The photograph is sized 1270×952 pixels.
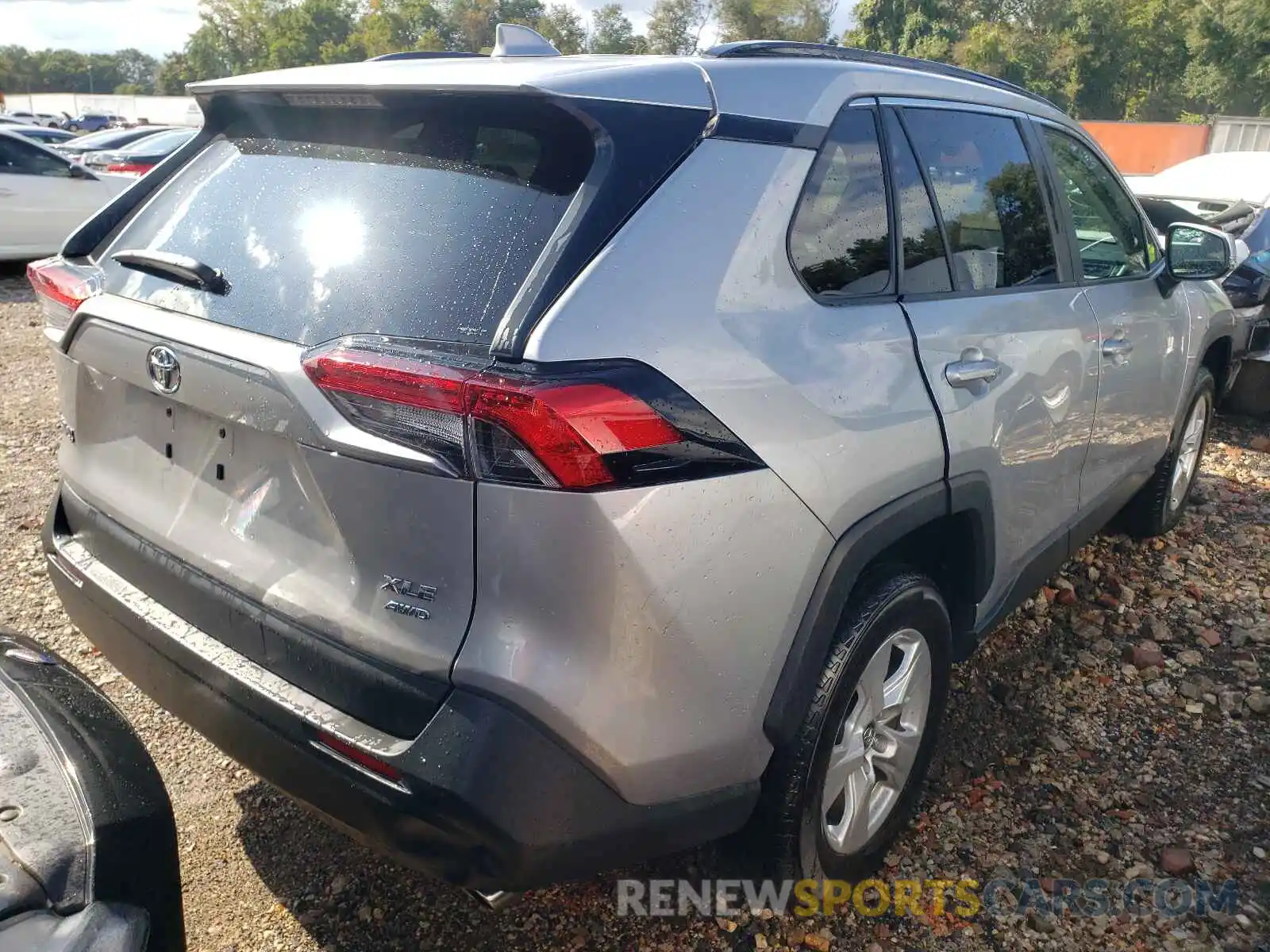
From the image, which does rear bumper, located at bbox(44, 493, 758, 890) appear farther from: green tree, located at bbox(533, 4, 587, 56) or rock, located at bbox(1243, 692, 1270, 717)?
green tree, located at bbox(533, 4, 587, 56)

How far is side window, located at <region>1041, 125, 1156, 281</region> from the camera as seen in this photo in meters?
3.21

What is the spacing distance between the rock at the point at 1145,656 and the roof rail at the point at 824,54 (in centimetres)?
206

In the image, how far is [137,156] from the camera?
14492 millimetres

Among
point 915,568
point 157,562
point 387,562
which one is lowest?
point 915,568

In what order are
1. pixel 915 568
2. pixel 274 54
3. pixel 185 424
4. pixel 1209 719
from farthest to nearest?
pixel 274 54 → pixel 1209 719 → pixel 915 568 → pixel 185 424

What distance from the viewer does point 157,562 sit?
81.1 inches

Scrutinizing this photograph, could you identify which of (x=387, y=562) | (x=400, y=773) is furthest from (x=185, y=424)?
(x=400, y=773)

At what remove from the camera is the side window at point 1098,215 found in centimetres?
321

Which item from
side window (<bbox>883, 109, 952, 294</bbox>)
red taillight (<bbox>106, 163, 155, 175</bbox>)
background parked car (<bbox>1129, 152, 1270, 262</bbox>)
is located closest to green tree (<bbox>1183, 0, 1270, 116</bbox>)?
background parked car (<bbox>1129, 152, 1270, 262</bbox>)

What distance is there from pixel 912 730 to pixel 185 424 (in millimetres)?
1827

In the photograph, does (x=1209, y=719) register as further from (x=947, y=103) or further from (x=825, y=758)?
(x=947, y=103)

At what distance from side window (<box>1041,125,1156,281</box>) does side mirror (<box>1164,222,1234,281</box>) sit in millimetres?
80

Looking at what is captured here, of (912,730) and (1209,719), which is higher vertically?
(912,730)

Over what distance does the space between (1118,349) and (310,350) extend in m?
2.58
